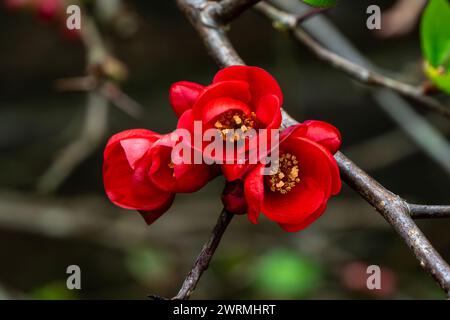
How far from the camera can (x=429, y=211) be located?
650mm

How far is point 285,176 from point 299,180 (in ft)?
0.05

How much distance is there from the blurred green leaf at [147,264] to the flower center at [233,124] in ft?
4.97

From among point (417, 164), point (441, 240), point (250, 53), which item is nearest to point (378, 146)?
point (417, 164)

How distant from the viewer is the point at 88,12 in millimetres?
1845

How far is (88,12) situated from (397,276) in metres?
1.26

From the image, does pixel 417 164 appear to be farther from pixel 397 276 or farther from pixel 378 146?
pixel 397 276

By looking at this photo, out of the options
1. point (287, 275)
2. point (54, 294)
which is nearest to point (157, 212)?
point (54, 294)

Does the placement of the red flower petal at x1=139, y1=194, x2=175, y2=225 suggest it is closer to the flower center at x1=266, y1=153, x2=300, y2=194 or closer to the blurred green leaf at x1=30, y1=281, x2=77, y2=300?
the flower center at x1=266, y1=153, x2=300, y2=194

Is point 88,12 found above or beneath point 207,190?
above

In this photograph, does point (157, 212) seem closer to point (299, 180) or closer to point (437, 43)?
point (299, 180)

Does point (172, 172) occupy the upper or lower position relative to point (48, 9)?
upper

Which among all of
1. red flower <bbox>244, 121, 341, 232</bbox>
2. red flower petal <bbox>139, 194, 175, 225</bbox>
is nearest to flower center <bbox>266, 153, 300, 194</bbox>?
red flower <bbox>244, 121, 341, 232</bbox>

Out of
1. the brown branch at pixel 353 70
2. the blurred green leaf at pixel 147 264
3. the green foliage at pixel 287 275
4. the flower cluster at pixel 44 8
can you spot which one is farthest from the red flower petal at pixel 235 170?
the blurred green leaf at pixel 147 264
